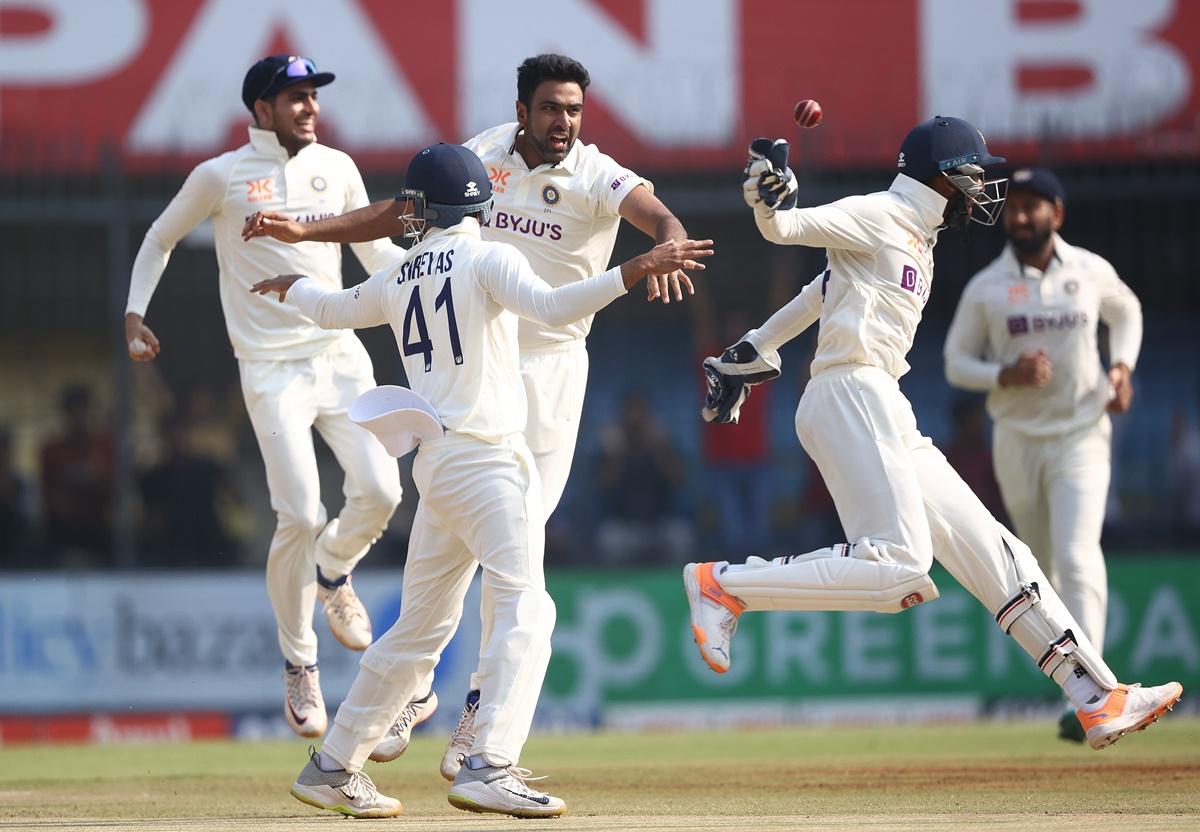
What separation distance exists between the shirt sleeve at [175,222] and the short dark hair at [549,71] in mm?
1744

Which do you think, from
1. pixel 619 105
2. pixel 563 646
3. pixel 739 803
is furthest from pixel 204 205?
pixel 619 105

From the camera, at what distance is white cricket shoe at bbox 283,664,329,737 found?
9133mm

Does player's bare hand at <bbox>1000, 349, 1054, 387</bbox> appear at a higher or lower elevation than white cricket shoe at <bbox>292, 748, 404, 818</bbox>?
higher

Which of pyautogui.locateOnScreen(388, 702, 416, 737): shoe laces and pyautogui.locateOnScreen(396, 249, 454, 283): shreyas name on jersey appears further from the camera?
pyautogui.locateOnScreen(388, 702, 416, 737): shoe laces

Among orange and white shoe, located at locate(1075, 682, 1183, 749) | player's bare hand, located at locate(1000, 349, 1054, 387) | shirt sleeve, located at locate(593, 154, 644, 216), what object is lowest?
orange and white shoe, located at locate(1075, 682, 1183, 749)

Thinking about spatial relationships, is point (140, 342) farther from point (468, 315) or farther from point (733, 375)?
point (733, 375)

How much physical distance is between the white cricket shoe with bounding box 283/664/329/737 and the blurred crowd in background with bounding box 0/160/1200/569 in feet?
15.3

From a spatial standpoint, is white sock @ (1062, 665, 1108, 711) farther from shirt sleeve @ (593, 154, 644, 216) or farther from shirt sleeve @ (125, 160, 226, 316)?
shirt sleeve @ (125, 160, 226, 316)

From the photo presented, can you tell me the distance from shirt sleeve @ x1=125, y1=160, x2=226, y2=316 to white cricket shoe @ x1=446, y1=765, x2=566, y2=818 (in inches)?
133

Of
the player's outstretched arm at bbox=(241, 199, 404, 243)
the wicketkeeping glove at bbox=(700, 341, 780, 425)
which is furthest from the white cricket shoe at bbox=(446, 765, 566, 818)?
the player's outstretched arm at bbox=(241, 199, 404, 243)

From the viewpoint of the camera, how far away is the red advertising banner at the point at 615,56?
17.7 meters

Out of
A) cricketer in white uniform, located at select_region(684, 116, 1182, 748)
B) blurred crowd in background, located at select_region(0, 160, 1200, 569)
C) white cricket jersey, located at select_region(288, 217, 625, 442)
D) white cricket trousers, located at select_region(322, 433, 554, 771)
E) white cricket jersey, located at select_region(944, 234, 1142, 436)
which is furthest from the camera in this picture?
blurred crowd in background, located at select_region(0, 160, 1200, 569)

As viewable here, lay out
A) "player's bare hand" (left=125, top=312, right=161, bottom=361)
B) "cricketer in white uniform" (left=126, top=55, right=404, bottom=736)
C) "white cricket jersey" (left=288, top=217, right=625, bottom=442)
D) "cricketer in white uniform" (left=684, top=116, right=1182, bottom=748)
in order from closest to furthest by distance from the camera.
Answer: "white cricket jersey" (left=288, top=217, right=625, bottom=442) < "cricketer in white uniform" (left=684, top=116, right=1182, bottom=748) < "player's bare hand" (left=125, top=312, right=161, bottom=361) < "cricketer in white uniform" (left=126, top=55, right=404, bottom=736)

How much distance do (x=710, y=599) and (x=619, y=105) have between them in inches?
428
